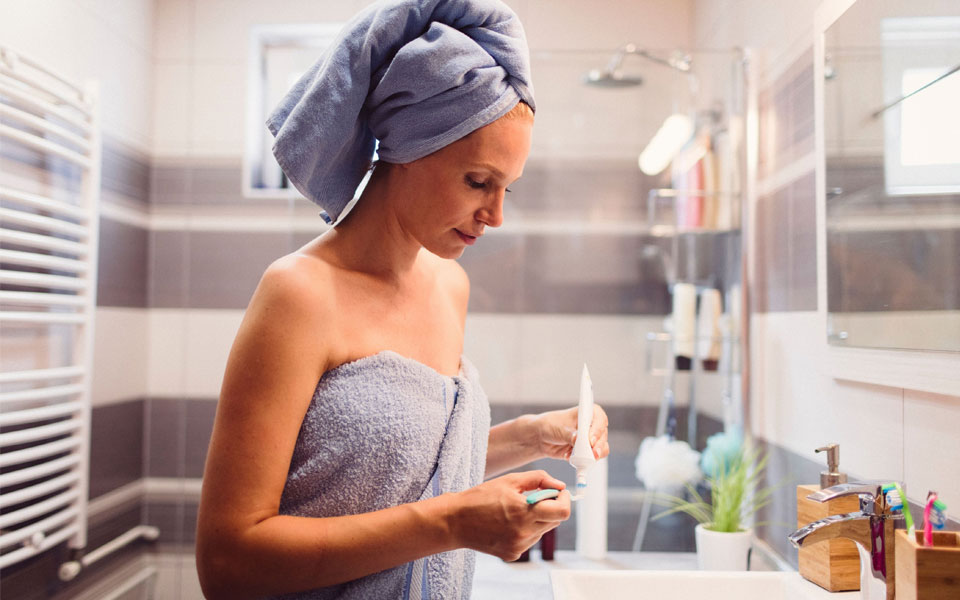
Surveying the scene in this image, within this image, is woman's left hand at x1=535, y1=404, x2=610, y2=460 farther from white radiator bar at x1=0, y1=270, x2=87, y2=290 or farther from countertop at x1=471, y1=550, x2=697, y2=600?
white radiator bar at x1=0, y1=270, x2=87, y2=290

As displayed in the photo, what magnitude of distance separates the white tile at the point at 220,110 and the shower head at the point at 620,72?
1.09 meters

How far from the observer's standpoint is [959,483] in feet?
2.96

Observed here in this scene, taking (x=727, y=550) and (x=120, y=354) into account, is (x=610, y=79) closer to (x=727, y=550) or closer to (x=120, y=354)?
(x=727, y=550)

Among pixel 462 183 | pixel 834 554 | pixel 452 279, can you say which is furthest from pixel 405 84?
pixel 834 554

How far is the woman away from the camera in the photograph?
744 mm

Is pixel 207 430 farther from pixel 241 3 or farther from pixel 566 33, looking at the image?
pixel 566 33

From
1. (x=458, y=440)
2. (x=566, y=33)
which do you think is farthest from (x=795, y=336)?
(x=566, y=33)

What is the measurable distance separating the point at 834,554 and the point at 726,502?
0.53 meters

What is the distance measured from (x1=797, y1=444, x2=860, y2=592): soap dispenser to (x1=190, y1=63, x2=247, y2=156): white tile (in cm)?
186

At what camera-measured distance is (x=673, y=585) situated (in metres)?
1.22

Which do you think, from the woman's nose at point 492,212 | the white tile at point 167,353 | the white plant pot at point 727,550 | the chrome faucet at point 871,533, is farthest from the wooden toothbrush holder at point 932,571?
the white tile at point 167,353

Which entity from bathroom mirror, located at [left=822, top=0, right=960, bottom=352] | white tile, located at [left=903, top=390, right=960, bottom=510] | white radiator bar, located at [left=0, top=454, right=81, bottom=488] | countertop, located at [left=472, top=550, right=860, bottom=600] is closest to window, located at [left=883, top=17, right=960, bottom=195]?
bathroom mirror, located at [left=822, top=0, right=960, bottom=352]

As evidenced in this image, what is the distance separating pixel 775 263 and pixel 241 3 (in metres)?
1.75

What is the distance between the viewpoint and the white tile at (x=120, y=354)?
6.40 ft
